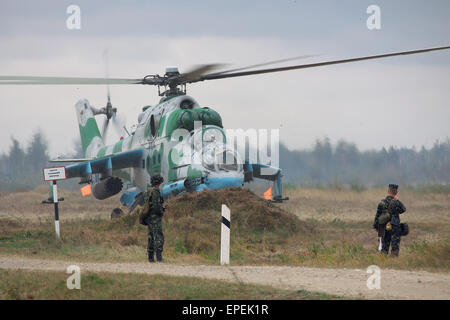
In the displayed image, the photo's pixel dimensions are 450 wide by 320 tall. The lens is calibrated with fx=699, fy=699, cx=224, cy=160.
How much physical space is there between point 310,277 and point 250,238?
7107mm

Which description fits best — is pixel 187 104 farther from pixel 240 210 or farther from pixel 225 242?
pixel 225 242

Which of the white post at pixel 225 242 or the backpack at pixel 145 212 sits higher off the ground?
the backpack at pixel 145 212

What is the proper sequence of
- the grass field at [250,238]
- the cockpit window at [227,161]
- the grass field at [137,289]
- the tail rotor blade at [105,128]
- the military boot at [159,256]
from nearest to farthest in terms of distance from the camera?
the grass field at [137,289], the military boot at [159,256], the grass field at [250,238], the cockpit window at [227,161], the tail rotor blade at [105,128]

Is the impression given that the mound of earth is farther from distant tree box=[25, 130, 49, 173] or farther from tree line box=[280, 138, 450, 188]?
distant tree box=[25, 130, 49, 173]

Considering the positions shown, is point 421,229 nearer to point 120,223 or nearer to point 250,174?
point 250,174

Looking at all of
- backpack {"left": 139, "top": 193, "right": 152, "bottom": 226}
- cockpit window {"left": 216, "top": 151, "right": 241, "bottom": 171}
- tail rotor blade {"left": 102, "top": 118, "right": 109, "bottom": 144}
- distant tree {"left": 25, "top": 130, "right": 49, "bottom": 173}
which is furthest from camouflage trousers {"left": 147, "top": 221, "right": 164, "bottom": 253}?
distant tree {"left": 25, "top": 130, "right": 49, "bottom": 173}

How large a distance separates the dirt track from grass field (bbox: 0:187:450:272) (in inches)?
53.8

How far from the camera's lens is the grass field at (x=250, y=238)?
15.5 m

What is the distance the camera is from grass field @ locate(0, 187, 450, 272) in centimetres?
1550

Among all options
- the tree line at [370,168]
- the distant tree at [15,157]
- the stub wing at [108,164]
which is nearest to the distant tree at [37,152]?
the distant tree at [15,157]

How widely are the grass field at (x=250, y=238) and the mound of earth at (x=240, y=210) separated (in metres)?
0.03

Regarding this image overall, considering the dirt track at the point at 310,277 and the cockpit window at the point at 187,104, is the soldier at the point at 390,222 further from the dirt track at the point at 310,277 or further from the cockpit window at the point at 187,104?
the cockpit window at the point at 187,104
